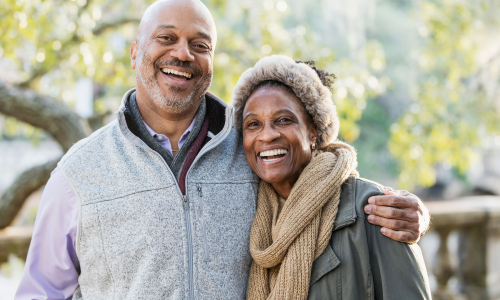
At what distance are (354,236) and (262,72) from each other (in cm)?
89

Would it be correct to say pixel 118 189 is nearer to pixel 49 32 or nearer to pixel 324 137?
pixel 324 137

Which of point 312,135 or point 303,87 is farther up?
point 303,87

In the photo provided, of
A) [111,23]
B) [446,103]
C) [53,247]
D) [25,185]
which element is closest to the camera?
[53,247]

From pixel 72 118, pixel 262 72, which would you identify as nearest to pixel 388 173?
pixel 72 118

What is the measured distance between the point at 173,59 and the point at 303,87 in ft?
2.10

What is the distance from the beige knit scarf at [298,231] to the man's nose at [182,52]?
2.56 ft

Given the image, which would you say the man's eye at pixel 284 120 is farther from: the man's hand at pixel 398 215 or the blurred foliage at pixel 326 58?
the blurred foliage at pixel 326 58

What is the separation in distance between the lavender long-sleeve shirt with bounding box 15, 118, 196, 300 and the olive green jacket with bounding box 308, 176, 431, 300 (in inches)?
42.8

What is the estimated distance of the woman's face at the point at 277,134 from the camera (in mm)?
2076

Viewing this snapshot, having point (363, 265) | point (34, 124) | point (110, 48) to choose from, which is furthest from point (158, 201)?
point (110, 48)

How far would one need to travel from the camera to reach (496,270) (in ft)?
14.3

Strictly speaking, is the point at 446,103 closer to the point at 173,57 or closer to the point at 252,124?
the point at 252,124

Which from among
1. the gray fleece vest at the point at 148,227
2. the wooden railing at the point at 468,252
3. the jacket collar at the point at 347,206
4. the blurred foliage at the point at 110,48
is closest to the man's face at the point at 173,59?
the gray fleece vest at the point at 148,227

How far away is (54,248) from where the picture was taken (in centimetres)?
196
